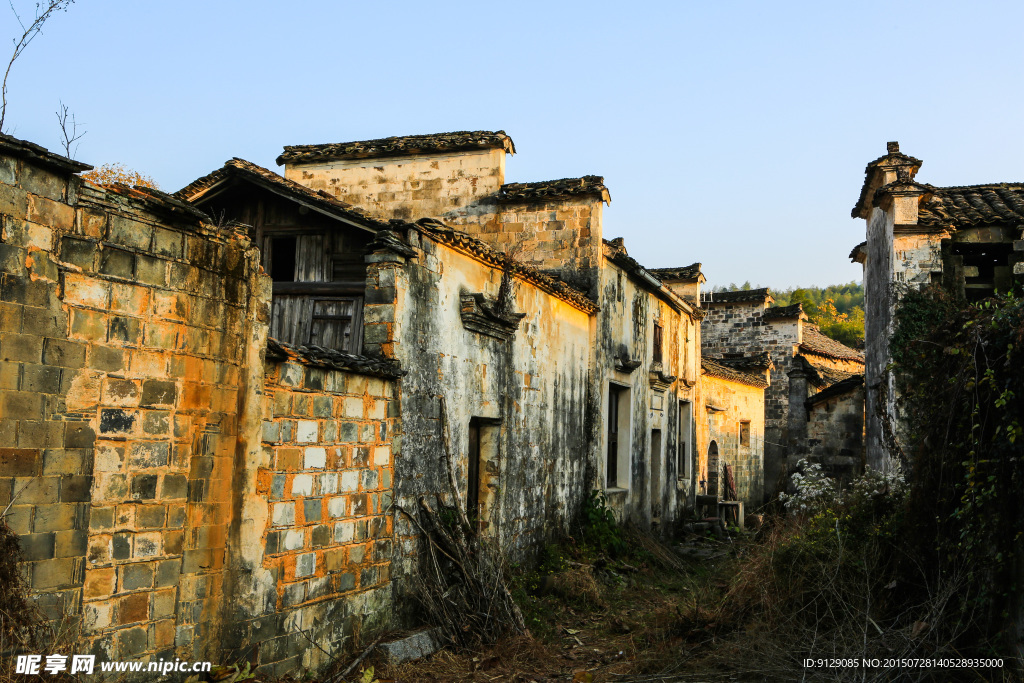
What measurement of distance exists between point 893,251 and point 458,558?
7501mm

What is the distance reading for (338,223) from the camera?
9.28 metres

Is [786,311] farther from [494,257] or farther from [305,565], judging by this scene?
[305,565]

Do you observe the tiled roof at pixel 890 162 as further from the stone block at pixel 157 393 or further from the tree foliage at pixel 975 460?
the stone block at pixel 157 393

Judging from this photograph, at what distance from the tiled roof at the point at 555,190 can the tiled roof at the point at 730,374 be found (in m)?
8.64

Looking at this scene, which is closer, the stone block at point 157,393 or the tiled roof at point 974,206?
the stone block at point 157,393

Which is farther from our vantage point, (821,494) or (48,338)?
(821,494)

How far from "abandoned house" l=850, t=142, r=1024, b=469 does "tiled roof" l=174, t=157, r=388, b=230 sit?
677 cm

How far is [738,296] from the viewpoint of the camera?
26.2 metres

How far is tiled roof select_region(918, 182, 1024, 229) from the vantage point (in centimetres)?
1078

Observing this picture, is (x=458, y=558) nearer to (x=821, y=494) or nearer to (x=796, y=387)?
(x=821, y=494)

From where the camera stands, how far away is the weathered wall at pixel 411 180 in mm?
13344

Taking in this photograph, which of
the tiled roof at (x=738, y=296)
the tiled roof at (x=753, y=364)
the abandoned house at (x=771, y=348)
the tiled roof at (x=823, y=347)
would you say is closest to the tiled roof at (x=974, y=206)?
the abandoned house at (x=771, y=348)

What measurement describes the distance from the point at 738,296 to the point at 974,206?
48.5 feet

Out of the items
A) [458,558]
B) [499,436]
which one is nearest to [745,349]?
[499,436]
